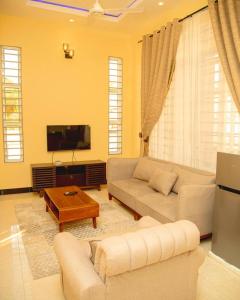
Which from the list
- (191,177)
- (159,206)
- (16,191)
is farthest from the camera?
(16,191)

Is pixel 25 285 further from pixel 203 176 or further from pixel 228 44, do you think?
pixel 228 44

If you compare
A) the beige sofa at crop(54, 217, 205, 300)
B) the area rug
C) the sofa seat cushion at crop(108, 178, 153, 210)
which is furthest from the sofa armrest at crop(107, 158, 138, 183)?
the beige sofa at crop(54, 217, 205, 300)

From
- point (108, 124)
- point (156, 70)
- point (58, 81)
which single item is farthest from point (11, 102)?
point (156, 70)

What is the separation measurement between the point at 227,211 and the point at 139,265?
164 centimetres

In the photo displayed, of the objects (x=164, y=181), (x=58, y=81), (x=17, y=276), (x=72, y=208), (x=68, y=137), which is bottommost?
(x=17, y=276)

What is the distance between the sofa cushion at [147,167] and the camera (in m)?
4.30

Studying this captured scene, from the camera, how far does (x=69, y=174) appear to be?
546 cm

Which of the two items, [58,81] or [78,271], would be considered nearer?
[78,271]

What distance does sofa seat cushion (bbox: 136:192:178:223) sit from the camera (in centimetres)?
321

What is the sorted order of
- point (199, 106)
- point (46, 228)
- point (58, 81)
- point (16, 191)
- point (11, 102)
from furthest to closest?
point (58, 81)
point (16, 191)
point (11, 102)
point (199, 106)
point (46, 228)

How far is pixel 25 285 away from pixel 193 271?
1560mm

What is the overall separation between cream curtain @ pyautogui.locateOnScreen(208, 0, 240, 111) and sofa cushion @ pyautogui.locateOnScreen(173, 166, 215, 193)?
950 mm

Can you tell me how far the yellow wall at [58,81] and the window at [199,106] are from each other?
5.89ft

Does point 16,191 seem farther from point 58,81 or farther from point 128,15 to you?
point 128,15
